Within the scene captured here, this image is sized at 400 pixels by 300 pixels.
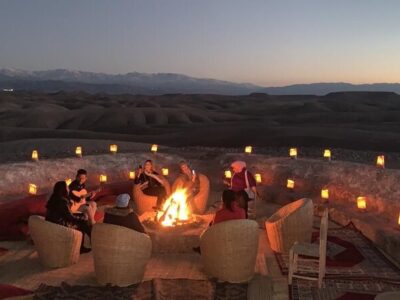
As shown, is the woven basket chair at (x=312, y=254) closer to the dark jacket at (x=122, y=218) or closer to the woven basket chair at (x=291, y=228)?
the woven basket chair at (x=291, y=228)

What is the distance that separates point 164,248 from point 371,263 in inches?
151

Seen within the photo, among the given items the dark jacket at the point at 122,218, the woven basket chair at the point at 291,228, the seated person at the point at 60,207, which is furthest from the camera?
the woven basket chair at the point at 291,228

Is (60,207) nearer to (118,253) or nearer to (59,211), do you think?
(59,211)

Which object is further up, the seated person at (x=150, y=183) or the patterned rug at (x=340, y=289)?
the seated person at (x=150, y=183)

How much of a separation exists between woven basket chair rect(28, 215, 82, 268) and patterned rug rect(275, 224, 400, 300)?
12.1 ft

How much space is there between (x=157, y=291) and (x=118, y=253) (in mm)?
854

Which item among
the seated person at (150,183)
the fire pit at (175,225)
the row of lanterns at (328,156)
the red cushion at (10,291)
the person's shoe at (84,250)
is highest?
the row of lanterns at (328,156)

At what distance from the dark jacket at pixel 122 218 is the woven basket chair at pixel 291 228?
279 centimetres

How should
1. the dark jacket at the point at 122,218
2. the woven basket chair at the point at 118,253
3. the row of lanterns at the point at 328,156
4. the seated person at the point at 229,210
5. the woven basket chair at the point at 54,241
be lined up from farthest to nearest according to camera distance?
1. the row of lanterns at the point at 328,156
2. the seated person at the point at 229,210
3. the woven basket chair at the point at 54,241
4. the dark jacket at the point at 122,218
5. the woven basket chair at the point at 118,253

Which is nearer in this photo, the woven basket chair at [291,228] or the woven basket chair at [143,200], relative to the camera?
the woven basket chair at [291,228]

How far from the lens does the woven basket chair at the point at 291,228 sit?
9.05m

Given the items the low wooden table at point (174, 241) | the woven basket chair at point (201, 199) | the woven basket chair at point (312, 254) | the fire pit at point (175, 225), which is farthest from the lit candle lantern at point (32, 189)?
the woven basket chair at point (312, 254)

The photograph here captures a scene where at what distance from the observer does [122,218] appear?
7.76m

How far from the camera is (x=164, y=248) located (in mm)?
9234
